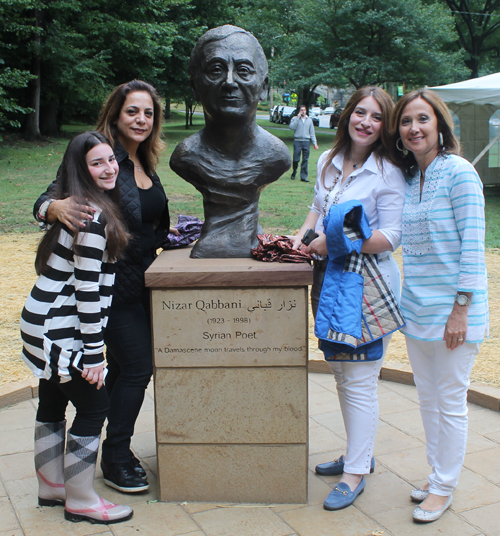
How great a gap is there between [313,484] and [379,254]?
131cm

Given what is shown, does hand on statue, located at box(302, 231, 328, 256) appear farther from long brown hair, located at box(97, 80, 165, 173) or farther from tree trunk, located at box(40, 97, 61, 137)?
tree trunk, located at box(40, 97, 61, 137)

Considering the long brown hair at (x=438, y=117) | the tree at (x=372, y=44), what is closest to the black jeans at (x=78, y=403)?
the long brown hair at (x=438, y=117)

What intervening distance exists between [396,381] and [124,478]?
7.64 ft

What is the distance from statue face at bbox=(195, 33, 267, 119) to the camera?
3.14 meters

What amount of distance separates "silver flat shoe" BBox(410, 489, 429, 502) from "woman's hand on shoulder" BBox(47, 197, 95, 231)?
2.07 metres

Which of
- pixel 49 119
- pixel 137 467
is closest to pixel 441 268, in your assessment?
pixel 137 467

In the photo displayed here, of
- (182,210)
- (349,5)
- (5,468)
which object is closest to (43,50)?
(182,210)

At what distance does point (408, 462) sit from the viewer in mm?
3531

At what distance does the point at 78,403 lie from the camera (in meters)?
2.81

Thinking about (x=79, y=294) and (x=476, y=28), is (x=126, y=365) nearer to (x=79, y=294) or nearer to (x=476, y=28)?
(x=79, y=294)

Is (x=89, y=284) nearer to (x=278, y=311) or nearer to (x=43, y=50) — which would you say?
(x=278, y=311)

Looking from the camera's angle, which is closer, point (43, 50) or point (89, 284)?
point (89, 284)

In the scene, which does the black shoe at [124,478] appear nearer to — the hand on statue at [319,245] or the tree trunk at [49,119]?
the hand on statue at [319,245]

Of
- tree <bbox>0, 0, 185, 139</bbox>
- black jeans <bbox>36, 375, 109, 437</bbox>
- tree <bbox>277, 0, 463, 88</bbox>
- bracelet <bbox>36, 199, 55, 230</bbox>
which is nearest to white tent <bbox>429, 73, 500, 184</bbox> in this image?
bracelet <bbox>36, 199, 55, 230</bbox>
